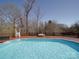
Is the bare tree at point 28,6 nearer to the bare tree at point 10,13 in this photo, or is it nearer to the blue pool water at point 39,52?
the bare tree at point 10,13

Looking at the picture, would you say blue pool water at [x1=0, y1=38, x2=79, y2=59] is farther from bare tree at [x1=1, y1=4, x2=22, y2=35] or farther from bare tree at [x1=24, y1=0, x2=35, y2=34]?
bare tree at [x1=24, y1=0, x2=35, y2=34]

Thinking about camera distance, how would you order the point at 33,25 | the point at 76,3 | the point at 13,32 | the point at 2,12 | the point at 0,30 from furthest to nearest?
the point at 33,25, the point at 2,12, the point at 0,30, the point at 13,32, the point at 76,3

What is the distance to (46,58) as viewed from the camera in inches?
226

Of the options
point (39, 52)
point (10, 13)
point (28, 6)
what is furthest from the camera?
point (28, 6)

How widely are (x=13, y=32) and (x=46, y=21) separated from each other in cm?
929

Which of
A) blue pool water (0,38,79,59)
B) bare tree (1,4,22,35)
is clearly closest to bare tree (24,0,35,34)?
bare tree (1,4,22,35)

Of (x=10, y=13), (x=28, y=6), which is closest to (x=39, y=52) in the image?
(x=10, y=13)

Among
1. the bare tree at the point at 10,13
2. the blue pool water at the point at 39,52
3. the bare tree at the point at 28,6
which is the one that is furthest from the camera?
the bare tree at the point at 28,6

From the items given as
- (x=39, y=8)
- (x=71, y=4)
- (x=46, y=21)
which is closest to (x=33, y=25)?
(x=46, y=21)

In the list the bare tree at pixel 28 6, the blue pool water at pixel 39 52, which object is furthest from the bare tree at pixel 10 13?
the blue pool water at pixel 39 52

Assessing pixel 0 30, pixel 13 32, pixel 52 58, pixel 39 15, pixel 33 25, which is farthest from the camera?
pixel 33 25

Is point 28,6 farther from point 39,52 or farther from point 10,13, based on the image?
point 39,52

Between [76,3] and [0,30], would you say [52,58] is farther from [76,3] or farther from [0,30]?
[0,30]

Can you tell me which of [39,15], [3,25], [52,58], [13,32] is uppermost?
[39,15]
